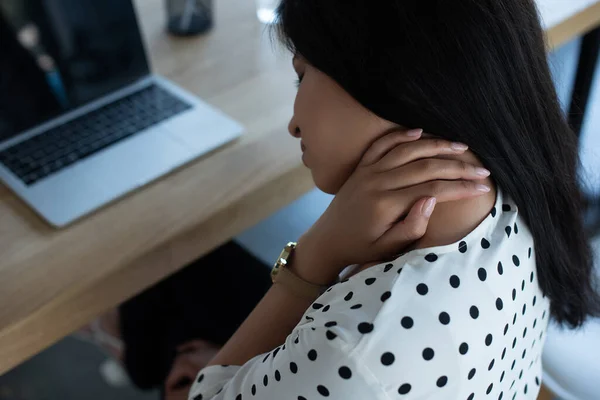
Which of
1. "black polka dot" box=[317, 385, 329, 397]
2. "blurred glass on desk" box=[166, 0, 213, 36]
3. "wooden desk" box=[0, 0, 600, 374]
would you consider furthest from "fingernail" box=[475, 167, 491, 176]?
"blurred glass on desk" box=[166, 0, 213, 36]

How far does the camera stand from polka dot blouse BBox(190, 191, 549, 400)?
19.7 inches

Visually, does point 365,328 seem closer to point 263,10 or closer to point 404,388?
point 404,388

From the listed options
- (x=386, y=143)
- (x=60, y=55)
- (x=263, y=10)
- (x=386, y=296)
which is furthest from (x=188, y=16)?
(x=386, y=296)

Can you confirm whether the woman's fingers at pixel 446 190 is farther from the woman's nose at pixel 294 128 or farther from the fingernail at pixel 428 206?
the woman's nose at pixel 294 128

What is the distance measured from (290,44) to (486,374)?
1.18 feet

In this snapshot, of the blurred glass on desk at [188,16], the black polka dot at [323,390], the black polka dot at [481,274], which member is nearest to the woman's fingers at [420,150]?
the black polka dot at [481,274]

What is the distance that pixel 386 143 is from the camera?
584 millimetres

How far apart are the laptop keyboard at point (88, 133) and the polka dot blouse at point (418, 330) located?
434 millimetres

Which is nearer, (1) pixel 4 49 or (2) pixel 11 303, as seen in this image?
(2) pixel 11 303

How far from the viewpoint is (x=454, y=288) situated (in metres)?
0.53

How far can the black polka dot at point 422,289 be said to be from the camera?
0.52 m

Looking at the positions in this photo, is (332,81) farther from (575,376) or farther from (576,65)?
(576,65)

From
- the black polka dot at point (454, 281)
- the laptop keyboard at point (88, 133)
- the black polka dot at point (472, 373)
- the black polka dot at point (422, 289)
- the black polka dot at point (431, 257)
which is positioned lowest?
the black polka dot at point (472, 373)

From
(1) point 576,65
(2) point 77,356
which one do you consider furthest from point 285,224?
(1) point 576,65
